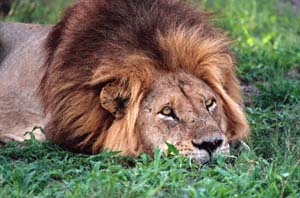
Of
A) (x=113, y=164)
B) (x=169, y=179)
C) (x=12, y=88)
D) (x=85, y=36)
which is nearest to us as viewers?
(x=169, y=179)

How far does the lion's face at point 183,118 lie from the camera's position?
15.2 feet

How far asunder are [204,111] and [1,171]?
108 centimetres

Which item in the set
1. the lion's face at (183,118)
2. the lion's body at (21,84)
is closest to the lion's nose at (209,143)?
the lion's face at (183,118)

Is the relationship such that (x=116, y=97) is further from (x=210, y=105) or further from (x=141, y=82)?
(x=210, y=105)

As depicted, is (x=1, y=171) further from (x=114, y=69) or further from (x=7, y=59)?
(x=7, y=59)

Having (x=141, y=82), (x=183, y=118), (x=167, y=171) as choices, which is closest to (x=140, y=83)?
(x=141, y=82)

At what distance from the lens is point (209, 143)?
4.63 meters

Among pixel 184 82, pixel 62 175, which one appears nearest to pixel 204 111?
pixel 184 82

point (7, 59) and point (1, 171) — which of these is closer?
point (1, 171)

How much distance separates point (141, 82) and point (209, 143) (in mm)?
517

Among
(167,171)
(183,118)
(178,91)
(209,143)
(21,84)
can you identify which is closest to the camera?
(167,171)

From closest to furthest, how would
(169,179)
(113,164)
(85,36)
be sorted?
(169,179)
(113,164)
(85,36)

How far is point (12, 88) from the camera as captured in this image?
6.08 m

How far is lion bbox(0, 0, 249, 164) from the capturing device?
478cm
